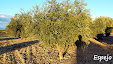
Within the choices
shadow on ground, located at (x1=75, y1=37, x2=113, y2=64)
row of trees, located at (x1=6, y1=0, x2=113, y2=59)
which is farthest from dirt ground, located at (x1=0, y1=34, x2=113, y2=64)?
row of trees, located at (x1=6, y1=0, x2=113, y2=59)

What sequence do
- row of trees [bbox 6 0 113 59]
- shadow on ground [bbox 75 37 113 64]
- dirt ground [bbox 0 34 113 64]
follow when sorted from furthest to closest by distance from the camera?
dirt ground [bbox 0 34 113 64] < shadow on ground [bbox 75 37 113 64] < row of trees [bbox 6 0 113 59]

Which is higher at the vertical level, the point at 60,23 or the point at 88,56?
the point at 60,23

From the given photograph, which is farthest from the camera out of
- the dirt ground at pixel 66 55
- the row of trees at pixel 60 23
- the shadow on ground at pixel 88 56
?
the dirt ground at pixel 66 55

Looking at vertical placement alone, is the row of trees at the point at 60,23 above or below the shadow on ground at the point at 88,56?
above

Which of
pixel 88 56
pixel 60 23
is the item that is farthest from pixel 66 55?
Result: pixel 60 23

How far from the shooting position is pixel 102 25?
34.1 m

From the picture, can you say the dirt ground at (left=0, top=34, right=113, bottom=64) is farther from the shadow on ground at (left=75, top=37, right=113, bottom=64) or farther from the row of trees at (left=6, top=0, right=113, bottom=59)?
the row of trees at (left=6, top=0, right=113, bottom=59)

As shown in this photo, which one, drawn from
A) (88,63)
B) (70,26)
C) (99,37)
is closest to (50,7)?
(70,26)

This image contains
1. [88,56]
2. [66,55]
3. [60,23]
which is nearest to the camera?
[60,23]

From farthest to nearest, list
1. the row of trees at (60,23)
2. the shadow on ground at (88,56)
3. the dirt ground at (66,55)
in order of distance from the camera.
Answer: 1. the dirt ground at (66,55)
2. the shadow on ground at (88,56)
3. the row of trees at (60,23)

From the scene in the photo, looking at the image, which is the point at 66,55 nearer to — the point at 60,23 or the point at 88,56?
the point at 88,56

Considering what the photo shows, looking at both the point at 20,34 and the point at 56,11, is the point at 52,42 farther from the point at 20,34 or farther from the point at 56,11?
the point at 20,34

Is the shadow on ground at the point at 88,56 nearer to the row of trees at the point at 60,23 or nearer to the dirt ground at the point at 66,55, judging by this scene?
the dirt ground at the point at 66,55

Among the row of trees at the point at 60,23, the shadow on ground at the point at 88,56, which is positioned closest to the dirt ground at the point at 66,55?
the shadow on ground at the point at 88,56
